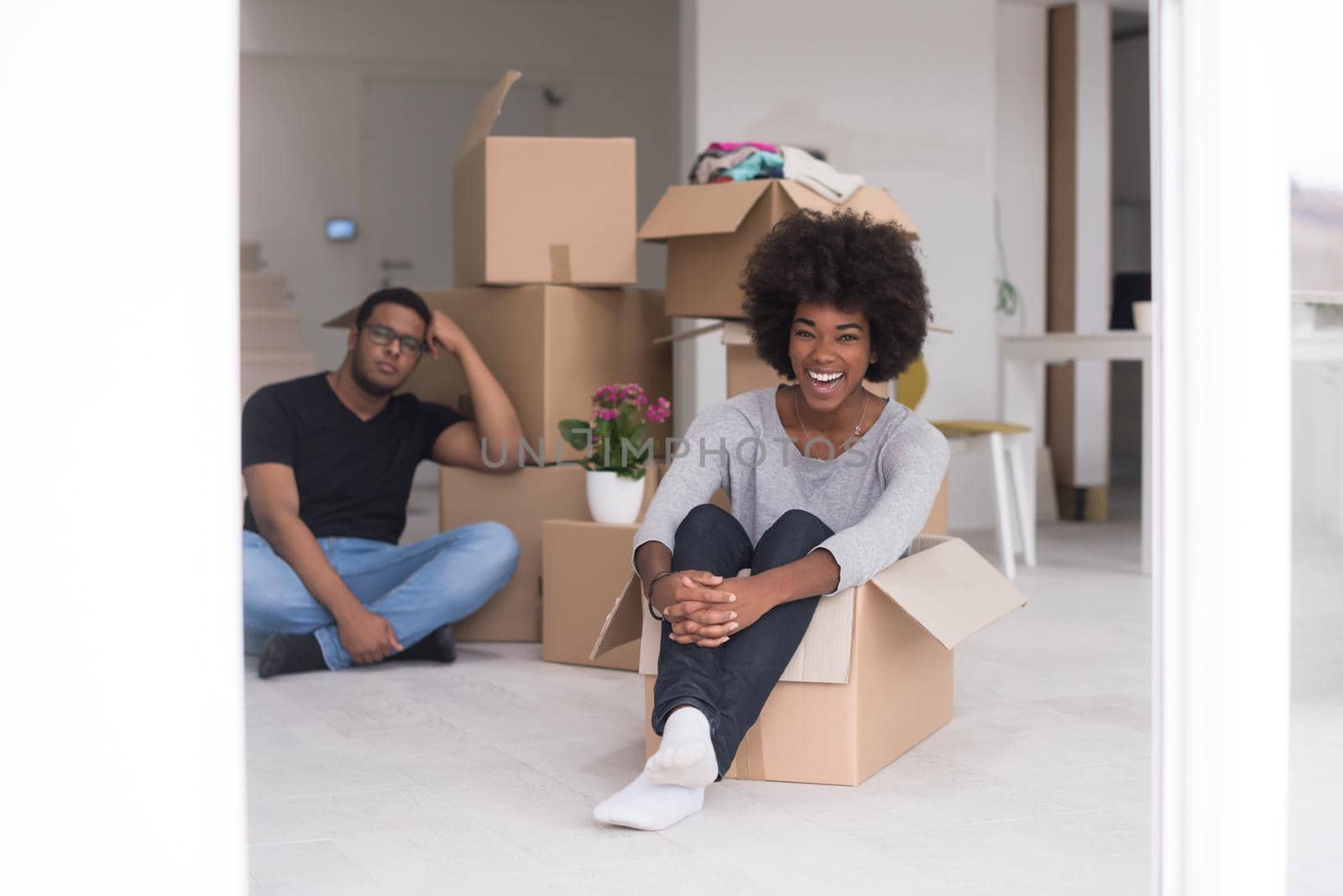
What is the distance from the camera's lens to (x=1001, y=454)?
163 inches

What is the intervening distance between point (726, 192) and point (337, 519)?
3.57ft

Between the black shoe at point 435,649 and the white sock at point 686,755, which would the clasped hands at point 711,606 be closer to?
the white sock at point 686,755

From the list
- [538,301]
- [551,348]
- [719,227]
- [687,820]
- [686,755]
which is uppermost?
[719,227]

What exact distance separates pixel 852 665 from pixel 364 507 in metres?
1.43

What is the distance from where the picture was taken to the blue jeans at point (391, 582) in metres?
2.78

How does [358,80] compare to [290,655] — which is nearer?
[290,655]

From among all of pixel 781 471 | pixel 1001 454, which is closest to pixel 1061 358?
pixel 1001 454

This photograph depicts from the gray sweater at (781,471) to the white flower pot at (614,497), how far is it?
667 millimetres

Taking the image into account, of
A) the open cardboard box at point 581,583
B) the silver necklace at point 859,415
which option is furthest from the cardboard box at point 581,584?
the silver necklace at point 859,415

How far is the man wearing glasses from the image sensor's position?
9.13ft

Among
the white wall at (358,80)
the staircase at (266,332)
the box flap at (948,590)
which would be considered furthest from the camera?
the white wall at (358,80)

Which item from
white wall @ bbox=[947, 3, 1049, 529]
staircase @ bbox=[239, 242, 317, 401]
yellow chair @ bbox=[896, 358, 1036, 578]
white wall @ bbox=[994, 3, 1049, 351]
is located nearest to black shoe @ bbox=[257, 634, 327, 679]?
yellow chair @ bbox=[896, 358, 1036, 578]

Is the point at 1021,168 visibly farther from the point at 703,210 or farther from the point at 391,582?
the point at 391,582

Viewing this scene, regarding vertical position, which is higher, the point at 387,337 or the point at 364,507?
the point at 387,337
